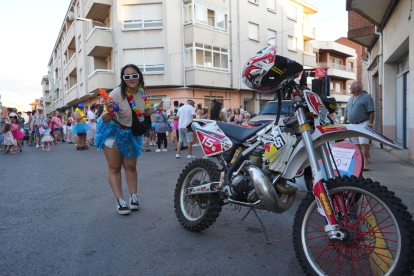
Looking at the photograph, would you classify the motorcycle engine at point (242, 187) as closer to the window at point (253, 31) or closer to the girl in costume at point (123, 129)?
the girl in costume at point (123, 129)

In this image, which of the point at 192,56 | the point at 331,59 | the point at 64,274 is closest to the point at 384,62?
the point at 64,274

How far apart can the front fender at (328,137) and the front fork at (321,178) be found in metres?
0.07

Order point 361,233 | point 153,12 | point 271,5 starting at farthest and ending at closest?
point 271,5 → point 153,12 → point 361,233

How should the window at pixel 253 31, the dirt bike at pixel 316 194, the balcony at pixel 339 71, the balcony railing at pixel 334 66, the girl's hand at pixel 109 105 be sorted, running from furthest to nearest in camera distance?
1. the balcony at pixel 339 71
2. the balcony railing at pixel 334 66
3. the window at pixel 253 31
4. the girl's hand at pixel 109 105
5. the dirt bike at pixel 316 194

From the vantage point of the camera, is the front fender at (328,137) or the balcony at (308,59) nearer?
the front fender at (328,137)

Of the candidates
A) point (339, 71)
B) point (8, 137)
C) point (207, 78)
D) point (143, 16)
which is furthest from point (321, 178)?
point (339, 71)

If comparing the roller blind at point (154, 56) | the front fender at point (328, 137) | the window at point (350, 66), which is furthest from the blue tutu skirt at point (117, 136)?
the window at point (350, 66)

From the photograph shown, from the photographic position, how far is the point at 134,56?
24.7m

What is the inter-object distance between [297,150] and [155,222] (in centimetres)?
199

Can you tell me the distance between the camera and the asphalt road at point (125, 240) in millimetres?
2695

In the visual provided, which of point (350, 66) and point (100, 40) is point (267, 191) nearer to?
point (100, 40)

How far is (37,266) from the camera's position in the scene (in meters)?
2.72

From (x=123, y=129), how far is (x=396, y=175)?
5.40m

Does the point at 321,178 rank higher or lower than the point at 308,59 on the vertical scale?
lower
